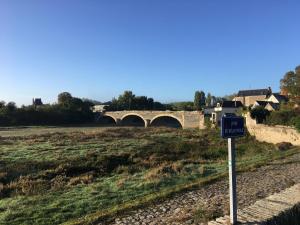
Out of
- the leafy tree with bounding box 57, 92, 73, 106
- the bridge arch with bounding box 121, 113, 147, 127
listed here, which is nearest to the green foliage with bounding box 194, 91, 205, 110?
the bridge arch with bounding box 121, 113, 147, 127

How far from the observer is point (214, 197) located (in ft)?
30.6

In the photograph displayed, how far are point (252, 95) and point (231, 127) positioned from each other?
8289 centimetres

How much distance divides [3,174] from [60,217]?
10.8 m

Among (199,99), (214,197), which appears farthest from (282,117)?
(199,99)

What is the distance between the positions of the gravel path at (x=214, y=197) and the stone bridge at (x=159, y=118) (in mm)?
52498

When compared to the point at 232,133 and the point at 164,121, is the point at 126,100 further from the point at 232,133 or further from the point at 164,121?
the point at 232,133

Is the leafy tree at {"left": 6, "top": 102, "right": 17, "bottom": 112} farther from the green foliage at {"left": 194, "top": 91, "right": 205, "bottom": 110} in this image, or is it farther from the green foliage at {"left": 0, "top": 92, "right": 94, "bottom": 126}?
the green foliage at {"left": 194, "top": 91, "right": 205, "bottom": 110}

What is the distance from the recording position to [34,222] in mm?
9008

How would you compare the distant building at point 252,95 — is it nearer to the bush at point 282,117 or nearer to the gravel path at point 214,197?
the bush at point 282,117

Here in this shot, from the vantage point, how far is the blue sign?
19.2ft

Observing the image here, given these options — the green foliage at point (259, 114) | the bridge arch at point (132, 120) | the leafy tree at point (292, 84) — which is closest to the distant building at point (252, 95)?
the bridge arch at point (132, 120)

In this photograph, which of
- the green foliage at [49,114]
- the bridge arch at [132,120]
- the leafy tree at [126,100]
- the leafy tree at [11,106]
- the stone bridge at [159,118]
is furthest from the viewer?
the leafy tree at [126,100]

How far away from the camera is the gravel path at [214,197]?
7.65 m

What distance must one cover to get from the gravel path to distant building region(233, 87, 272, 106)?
2842 inches
